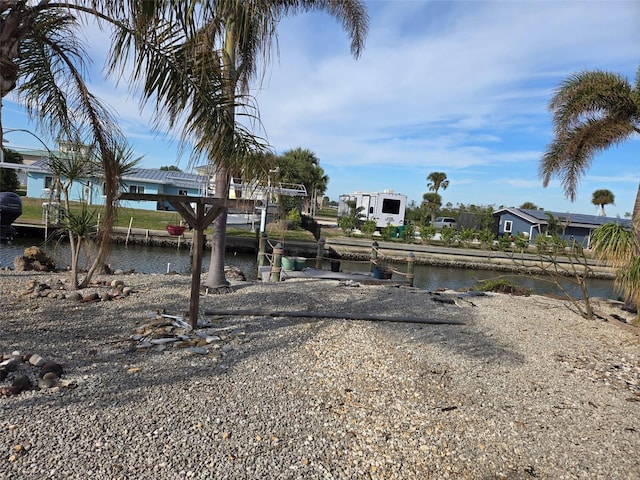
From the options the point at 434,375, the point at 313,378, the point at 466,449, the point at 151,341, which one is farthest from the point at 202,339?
the point at 466,449

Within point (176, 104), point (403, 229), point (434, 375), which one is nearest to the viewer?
point (176, 104)

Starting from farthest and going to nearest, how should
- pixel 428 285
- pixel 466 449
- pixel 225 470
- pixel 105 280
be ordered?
pixel 428 285 → pixel 105 280 → pixel 466 449 → pixel 225 470

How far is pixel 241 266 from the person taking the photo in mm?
19828

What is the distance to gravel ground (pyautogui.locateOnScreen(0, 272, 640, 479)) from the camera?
2.97 metres

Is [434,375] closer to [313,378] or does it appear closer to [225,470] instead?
[313,378]

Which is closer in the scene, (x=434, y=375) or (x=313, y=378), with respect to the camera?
(x=313, y=378)

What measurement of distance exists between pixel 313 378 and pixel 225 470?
5.72ft

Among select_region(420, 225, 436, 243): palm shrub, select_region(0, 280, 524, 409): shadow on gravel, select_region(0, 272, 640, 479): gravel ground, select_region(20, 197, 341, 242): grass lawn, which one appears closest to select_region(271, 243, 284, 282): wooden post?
select_region(0, 280, 524, 409): shadow on gravel

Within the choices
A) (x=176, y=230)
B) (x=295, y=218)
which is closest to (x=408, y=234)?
(x=295, y=218)

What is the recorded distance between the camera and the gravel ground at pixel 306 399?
2.97 metres

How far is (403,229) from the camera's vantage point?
3144 centimetres

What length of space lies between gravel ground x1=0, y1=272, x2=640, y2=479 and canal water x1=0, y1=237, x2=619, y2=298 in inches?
384

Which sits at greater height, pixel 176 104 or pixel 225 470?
pixel 176 104

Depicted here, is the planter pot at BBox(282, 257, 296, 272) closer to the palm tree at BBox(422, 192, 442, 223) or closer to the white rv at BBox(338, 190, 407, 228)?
the white rv at BBox(338, 190, 407, 228)
